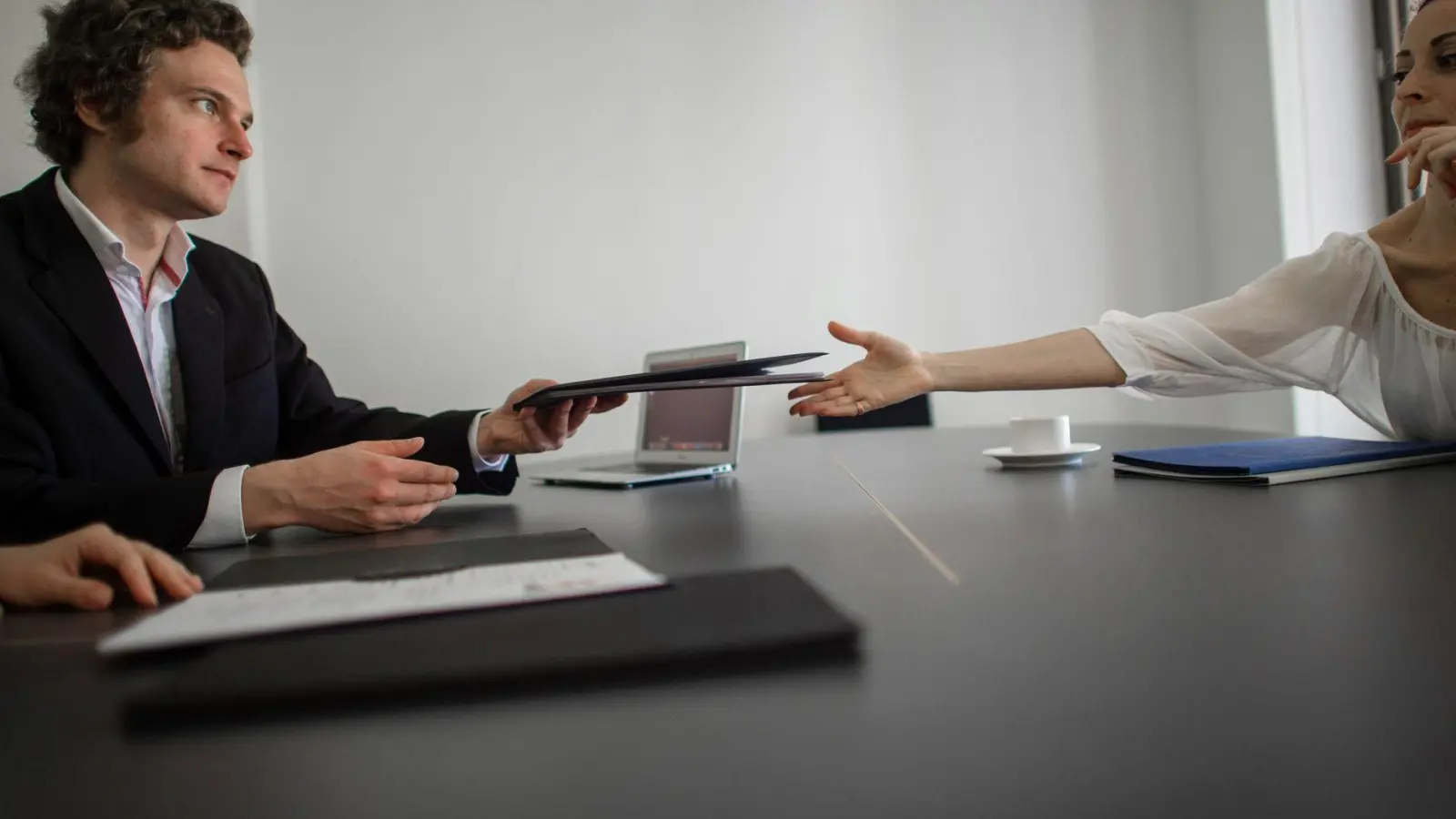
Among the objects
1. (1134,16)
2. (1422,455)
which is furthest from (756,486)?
(1134,16)

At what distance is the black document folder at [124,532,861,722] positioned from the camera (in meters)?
0.44

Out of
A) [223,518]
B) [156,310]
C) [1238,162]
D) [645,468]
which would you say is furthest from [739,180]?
[223,518]

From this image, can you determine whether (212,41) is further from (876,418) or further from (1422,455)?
(876,418)

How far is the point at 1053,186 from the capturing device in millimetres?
4082

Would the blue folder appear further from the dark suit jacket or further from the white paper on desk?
the dark suit jacket

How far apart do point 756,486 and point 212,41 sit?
1.42m

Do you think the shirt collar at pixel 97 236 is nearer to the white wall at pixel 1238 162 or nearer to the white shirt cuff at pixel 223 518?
the white shirt cuff at pixel 223 518

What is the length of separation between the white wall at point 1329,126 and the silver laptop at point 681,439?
2789 millimetres

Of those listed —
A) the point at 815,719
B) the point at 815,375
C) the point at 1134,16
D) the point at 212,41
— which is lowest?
the point at 815,719

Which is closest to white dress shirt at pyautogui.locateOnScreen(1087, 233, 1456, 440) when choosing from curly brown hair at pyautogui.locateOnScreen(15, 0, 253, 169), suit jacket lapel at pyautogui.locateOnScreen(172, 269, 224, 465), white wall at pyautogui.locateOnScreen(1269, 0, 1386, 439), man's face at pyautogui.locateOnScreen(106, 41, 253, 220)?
suit jacket lapel at pyautogui.locateOnScreen(172, 269, 224, 465)

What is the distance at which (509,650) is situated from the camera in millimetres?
484

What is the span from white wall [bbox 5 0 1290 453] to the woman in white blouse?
227cm

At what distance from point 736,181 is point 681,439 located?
2161mm

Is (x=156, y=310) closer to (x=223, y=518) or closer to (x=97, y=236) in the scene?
(x=97, y=236)
